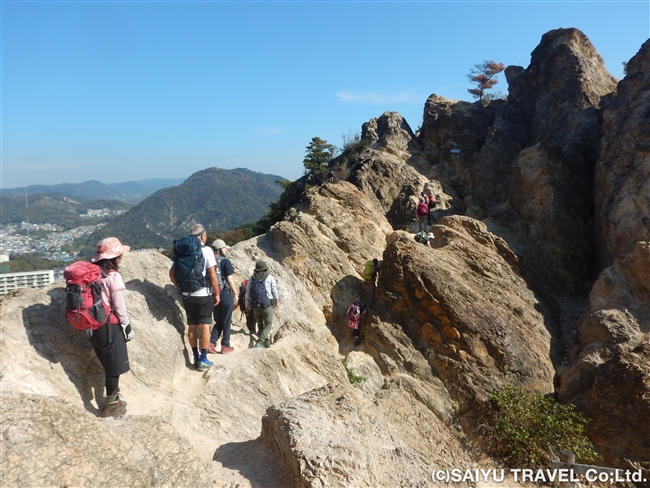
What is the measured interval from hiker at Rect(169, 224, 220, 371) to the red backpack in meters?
1.87

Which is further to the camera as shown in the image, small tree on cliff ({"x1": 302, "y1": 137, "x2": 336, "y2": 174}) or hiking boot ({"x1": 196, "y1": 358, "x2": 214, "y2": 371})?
small tree on cliff ({"x1": 302, "y1": 137, "x2": 336, "y2": 174})

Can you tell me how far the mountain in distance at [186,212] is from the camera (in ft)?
422

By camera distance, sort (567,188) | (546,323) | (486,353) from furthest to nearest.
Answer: (567,188)
(546,323)
(486,353)

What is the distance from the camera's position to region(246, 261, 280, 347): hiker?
9.52 meters

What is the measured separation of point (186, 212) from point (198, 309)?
165 metres

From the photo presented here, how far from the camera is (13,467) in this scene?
133 inches

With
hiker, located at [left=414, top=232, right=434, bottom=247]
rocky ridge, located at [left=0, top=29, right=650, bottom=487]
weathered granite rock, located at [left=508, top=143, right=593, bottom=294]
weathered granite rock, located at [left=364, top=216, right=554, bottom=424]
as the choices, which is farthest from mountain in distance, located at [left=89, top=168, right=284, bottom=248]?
weathered granite rock, located at [left=364, top=216, right=554, bottom=424]

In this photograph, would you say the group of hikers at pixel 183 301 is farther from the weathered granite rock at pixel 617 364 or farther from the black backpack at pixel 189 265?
the weathered granite rock at pixel 617 364

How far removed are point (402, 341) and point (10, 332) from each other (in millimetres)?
10799

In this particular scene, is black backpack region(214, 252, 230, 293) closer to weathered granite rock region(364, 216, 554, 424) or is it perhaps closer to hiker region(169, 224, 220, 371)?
hiker region(169, 224, 220, 371)

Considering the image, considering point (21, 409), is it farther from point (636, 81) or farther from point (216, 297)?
point (636, 81)

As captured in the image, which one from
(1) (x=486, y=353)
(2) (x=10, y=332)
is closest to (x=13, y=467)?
(2) (x=10, y=332)

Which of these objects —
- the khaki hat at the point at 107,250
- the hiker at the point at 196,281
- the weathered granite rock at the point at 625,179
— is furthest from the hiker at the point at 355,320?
the weathered granite rock at the point at 625,179

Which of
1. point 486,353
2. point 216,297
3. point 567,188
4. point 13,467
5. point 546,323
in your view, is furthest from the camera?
point 567,188
